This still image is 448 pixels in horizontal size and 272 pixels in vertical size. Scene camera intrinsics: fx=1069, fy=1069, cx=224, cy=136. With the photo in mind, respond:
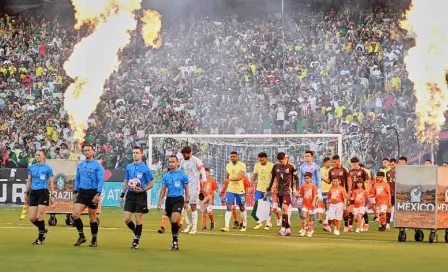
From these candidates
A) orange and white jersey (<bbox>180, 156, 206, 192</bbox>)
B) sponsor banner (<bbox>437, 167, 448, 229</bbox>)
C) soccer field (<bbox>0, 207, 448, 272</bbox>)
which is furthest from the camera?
orange and white jersey (<bbox>180, 156, 206, 192</bbox>)

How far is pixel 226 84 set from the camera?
50.9m

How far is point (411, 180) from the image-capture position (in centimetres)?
2681

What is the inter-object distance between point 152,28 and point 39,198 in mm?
26489

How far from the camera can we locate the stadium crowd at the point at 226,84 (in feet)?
153

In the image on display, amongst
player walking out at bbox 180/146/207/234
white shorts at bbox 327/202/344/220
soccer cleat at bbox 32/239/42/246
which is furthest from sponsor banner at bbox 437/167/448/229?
soccer cleat at bbox 32/239/42/246

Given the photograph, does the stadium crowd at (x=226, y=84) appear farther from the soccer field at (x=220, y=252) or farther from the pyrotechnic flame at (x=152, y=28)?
the soccer field at (x=220, y=252)

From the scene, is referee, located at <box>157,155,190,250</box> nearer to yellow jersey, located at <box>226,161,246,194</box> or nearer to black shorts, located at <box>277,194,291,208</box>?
black shorts, located at <box>277,194,291,208</box>

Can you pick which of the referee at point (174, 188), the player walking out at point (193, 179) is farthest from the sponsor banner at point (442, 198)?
the referee at point (174, 188)

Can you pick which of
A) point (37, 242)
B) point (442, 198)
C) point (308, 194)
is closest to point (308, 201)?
point (308, 194)

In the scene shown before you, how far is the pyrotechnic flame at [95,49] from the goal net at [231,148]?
361cm

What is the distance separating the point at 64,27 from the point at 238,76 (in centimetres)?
948

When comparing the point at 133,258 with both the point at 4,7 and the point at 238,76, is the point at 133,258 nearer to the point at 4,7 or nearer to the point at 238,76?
the point at 238,76

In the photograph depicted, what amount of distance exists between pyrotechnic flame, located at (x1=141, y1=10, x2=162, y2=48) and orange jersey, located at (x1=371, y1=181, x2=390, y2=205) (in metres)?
17.8

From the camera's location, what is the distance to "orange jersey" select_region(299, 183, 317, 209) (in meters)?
29.3
